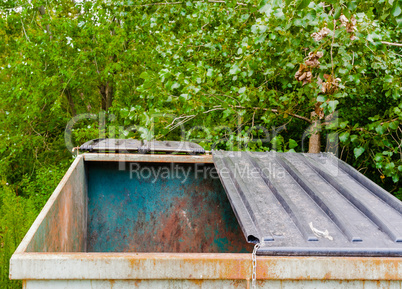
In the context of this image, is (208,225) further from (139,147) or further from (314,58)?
(314,58)

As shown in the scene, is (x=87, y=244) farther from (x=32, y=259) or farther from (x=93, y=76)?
(x=93, y=76)

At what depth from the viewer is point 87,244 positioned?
10.8 feet

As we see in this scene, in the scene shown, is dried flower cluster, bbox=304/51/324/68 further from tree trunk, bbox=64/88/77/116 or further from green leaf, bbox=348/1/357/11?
tree trunk, bbox=64/88/77/116

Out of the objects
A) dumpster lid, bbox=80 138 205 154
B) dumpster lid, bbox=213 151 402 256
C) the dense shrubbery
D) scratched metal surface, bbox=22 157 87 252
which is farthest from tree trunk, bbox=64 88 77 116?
dumpster lid, bbox=213 151 402 256

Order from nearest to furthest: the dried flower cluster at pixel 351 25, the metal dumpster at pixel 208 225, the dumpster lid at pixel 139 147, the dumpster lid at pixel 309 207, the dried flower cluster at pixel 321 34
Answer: the metal dumpster at pixel 208 225
the dumpster lid at pixel 309 207
the dried flower cluster at pixel 351 25
the dried flower cluster at pixel 321 34
the dumpster lid at pixel 139 147

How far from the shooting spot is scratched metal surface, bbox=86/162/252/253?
334 centimetres

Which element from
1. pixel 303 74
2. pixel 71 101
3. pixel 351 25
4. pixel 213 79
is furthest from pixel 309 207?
pixel 71 101

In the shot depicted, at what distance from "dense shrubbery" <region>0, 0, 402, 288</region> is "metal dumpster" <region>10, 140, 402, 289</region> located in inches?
23.7

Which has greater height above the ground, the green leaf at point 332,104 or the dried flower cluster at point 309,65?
the dried flower cluster at point 309,65

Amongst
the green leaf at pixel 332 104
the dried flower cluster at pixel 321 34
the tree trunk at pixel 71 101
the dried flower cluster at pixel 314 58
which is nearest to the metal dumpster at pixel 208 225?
the green leaf at pixel 332 104

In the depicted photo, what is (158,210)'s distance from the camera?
3.39 meters

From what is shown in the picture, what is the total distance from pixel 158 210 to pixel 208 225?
514 millimetres

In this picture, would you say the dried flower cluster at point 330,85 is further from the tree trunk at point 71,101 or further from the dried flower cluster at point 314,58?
the tree trunk at point 71,101

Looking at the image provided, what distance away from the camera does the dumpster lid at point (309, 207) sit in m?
1.55
